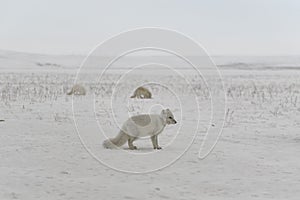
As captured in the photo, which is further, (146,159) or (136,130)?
(136,130)

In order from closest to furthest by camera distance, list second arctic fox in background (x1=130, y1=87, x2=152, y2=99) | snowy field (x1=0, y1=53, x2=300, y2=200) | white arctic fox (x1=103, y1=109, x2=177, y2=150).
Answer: snowy field (x1=0, y1=53, x2=300, y2=200)
white arctic fox (x1=103, y1=109, x2=177, y2=150)
second arctic fox in background (x1=130, y1=87, x2=152, y2=99)

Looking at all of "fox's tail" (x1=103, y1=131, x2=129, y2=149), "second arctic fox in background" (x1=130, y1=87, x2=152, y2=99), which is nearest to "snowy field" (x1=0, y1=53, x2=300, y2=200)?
"fox's tail" (x1=103, y1=131, x2=129, y2=149)

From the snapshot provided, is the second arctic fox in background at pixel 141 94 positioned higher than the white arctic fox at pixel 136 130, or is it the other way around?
the second arctic fox in background at pixel 141 94

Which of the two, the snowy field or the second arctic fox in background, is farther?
the second arctic fox in background

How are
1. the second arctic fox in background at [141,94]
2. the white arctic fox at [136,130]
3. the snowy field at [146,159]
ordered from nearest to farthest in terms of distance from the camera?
the snowy field at [146,159] < the white arctic fox at [136,130] < the second arctic fox in background at [141,94]

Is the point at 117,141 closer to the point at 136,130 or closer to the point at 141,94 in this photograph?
the point at 136,130

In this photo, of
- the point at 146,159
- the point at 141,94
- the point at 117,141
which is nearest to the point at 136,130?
the point at 117,141

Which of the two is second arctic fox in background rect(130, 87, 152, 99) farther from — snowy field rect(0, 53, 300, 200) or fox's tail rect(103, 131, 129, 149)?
fox's tail rect(103, 131, 129, 149)

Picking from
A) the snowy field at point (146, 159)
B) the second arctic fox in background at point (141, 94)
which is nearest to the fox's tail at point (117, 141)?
the snowy field at point (146, 159)

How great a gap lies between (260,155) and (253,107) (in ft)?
24.6

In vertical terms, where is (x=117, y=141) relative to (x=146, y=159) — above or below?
above

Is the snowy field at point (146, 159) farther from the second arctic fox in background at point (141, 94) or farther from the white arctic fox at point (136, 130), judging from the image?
the second arctic fox in background at point (141, 94)

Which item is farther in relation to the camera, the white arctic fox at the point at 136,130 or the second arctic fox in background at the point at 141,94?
the second arctic fox in background at the point at 141,94

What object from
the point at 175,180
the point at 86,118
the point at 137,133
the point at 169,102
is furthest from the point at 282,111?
the point at 175,180
